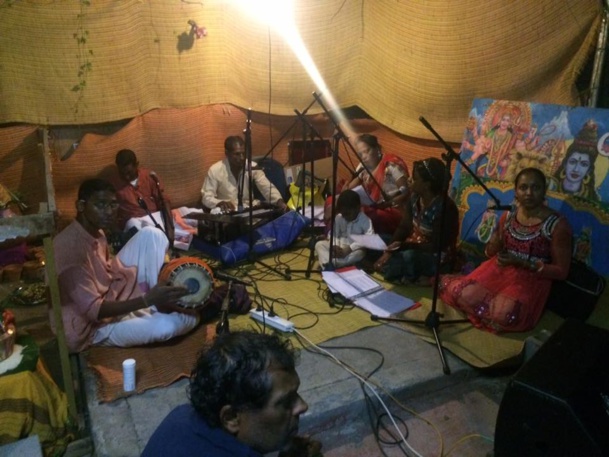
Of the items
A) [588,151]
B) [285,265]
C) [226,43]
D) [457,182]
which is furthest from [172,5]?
[588,151]

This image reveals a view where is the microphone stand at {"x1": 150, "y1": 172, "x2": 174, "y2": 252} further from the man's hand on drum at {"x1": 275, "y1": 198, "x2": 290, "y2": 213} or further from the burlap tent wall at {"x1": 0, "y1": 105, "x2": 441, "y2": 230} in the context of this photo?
the man's hand on drum at {"x1": 275, "y1": 198, "x2": 290, "y2": 213}

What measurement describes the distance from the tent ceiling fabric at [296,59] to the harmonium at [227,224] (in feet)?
5.33

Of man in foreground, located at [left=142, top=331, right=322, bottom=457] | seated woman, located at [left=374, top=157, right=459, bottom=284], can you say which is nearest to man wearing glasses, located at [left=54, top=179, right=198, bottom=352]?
man in foreground, located at [left=142, top=331, right=322, bottom=457]

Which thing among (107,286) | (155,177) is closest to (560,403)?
(107,286)

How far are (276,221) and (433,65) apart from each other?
2.49 meters

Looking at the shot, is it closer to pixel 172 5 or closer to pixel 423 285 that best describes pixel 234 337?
pixel 423 285

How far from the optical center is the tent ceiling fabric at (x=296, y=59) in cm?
484

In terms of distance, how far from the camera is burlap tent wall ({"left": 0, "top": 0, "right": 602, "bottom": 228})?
491 centimetres

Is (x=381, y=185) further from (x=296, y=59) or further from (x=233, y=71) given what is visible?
(x=233, y=71)

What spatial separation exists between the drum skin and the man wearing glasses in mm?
106

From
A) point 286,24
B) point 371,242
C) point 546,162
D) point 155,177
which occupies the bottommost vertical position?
point 371,242

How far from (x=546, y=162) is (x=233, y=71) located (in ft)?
12.1

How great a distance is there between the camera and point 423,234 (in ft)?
15.4

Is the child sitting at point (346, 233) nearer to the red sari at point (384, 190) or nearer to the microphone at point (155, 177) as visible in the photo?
the red sari at point (384, 190)
